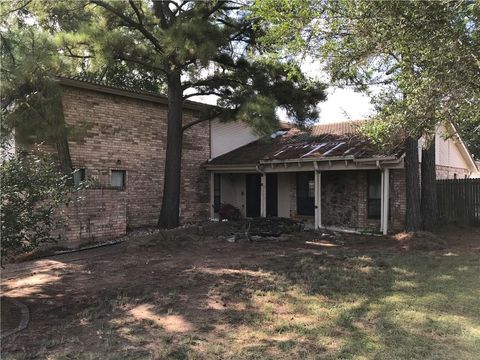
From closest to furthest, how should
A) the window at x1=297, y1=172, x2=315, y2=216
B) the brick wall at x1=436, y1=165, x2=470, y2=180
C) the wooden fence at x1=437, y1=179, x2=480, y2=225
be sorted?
the wooden fence at x1=437, y1=179, x2=480, y2=225
the window at x1=297, y1=172, x2=315, y2=216
the brick wall at x1=436, y1=165, x2=470, y2=180

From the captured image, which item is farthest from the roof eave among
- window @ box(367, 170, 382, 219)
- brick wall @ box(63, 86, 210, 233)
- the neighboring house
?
window @ box(367, 170, 382, 219)

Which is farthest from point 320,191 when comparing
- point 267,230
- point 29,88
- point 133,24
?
point 29,88

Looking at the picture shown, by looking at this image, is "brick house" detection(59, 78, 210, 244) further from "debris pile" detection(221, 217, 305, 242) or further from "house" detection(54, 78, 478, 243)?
"debris pile" detection(221, 217, 305, 242)

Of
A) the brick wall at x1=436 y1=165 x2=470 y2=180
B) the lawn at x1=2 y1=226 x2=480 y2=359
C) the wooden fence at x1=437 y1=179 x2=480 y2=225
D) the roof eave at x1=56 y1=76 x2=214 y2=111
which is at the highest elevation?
the roof eave at x1=56 y1=76 x2=214 y2=111

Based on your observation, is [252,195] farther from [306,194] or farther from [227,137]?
[306,194]

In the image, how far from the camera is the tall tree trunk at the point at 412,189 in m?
13.5

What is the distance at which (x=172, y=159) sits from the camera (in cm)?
1612

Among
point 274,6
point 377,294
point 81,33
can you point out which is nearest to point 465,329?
point 377,294

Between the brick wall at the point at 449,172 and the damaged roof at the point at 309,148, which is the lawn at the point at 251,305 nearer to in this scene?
the damaged roof at the point at 309,148

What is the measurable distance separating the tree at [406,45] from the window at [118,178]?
9.61m

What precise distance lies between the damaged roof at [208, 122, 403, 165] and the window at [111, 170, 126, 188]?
13.5 feet

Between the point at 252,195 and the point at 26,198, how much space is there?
14.4 m

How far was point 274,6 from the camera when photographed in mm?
6762

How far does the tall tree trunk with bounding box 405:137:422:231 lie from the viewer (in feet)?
44.4
